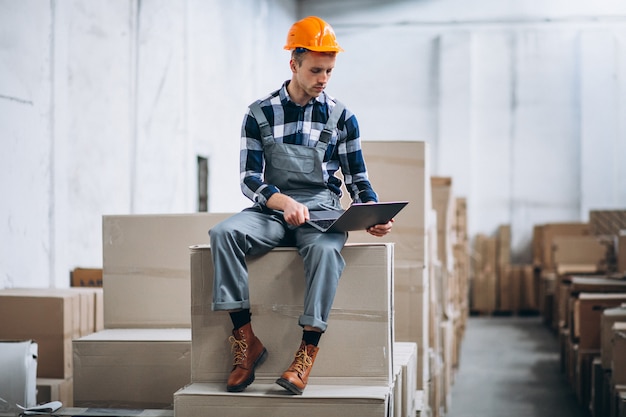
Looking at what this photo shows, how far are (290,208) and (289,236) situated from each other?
225mm

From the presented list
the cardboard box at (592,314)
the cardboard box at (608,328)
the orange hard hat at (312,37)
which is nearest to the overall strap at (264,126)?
the orange hard hat at (312,37)

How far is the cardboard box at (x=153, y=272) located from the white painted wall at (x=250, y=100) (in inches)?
42.7

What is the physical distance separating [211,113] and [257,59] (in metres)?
2.12

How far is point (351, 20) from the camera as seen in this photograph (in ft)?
41.7

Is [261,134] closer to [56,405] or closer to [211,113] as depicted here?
[56,405]

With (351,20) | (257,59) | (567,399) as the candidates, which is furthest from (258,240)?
(351,20)

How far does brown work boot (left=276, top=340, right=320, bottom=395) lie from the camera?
2.71 metres

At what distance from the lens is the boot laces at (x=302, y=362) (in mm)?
2750

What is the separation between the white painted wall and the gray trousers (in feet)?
7.52

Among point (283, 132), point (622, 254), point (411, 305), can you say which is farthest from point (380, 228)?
point (622, 254)

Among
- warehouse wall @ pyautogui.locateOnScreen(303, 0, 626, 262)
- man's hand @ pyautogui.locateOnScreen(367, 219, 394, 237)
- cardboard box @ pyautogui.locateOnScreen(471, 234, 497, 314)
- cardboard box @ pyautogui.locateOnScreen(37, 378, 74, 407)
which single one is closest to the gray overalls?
man's hand @ pyautogui.locateOnScreen(367, 219, 394, 237)

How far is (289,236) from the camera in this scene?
9.77 ft

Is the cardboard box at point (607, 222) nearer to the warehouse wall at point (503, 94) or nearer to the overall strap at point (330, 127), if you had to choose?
the warehouse wall at point (503, 94)

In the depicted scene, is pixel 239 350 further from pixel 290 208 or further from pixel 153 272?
pixel 153 272
